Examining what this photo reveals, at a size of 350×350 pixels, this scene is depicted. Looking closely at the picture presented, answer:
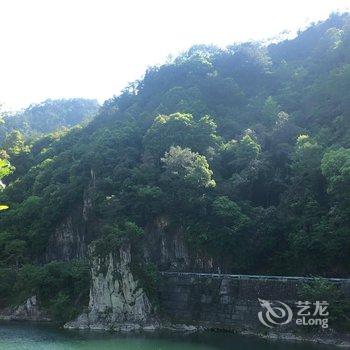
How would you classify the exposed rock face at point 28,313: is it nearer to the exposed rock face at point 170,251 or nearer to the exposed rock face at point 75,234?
the exposed rock face at point 75,234

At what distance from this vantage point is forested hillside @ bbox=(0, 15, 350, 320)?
3056cm

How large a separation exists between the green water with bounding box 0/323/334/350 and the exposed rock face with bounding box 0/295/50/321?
3734 millimetres

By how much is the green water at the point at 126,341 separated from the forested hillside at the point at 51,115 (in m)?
60.1

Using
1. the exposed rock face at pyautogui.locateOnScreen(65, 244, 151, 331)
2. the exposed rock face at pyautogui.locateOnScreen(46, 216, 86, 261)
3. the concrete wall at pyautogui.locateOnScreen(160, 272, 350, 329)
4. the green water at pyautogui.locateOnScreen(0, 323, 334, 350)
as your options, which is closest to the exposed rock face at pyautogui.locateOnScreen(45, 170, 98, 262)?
the exposed rock face at pyautogui.locateOnScreen(46, 216, 86, 261)

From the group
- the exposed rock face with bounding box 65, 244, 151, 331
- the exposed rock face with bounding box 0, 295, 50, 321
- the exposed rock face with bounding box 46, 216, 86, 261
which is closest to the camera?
the exposed rock face with bounding box 65, 244, 151, 331

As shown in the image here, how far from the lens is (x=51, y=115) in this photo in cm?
9331

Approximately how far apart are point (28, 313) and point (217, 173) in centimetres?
1837

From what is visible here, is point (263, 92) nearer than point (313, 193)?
No

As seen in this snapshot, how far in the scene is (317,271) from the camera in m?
28.7

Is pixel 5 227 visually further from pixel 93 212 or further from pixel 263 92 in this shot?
pixel 263 92

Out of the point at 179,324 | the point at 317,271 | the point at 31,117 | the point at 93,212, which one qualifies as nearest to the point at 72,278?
the point at 93,212

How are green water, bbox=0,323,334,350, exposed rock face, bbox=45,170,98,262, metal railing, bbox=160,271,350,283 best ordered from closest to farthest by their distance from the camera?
green water, bbox=0,323,334,350, metal railing, bbox=160,271,350,283, exposed rock face, bbox=45,170,98,262

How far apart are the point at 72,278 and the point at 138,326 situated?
721 cm

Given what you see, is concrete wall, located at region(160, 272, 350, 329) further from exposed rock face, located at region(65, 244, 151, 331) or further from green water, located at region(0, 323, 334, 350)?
exposed rock face, located at region(65, 244, 151, 331)
